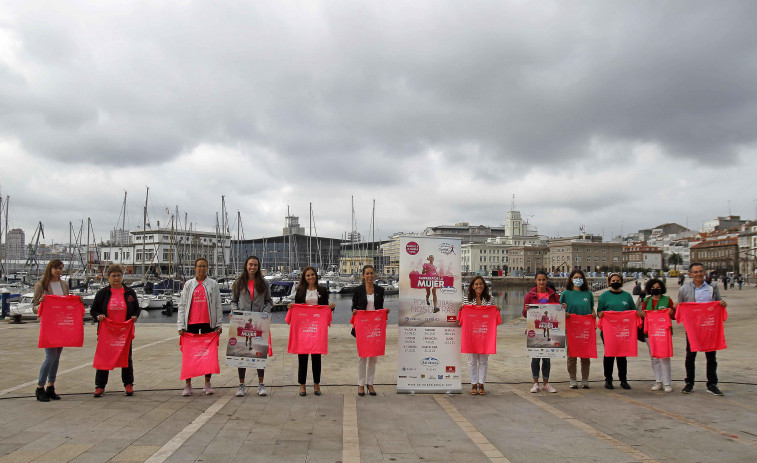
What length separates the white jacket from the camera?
8336mm

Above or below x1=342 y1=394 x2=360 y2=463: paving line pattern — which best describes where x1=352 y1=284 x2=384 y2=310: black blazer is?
above

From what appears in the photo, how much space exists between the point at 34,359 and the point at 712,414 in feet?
42.3

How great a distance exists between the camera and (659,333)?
903cm

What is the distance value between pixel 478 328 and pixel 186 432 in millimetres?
4787

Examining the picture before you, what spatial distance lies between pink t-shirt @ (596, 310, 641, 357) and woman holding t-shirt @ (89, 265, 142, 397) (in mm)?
7386

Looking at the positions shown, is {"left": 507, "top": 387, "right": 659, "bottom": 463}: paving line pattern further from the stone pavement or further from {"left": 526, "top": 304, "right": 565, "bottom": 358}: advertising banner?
{"left": 526, "top": 304, "right": 565, "bottom": 358}: advertising banner

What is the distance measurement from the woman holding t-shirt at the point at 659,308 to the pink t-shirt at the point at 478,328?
277cm

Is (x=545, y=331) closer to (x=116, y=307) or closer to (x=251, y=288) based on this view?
(x=251, y=288)

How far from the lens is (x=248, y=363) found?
834 cm

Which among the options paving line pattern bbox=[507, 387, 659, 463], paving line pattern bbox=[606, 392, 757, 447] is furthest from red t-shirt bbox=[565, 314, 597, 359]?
paving line pattern bbox=[507, 387, 659, 463]

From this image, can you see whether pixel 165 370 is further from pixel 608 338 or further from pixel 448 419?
pixel 608 338

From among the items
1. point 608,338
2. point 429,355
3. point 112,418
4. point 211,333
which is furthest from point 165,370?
point 608,338

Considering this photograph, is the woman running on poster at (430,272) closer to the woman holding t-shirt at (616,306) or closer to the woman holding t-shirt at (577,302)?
the woman holding t-shirt at (577,302)

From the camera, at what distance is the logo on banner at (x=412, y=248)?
8.81 metres
